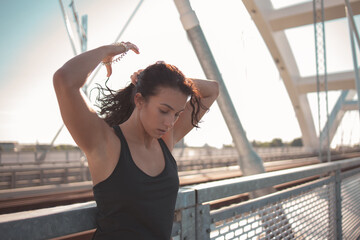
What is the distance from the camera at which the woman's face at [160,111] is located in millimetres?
1636

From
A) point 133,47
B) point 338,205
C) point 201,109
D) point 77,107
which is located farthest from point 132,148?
point 338,205

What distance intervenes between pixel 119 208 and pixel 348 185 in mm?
3710

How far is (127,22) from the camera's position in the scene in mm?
13156

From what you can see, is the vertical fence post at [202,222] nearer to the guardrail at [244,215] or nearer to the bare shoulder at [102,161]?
the guardrail at [244,215]

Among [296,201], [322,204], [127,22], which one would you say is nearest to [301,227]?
[296,201]

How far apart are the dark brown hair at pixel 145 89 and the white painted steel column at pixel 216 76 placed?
5.27 m

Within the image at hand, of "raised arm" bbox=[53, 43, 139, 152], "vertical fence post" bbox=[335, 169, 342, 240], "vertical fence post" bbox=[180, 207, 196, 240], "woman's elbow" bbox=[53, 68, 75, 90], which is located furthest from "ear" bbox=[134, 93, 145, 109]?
"vertical fence post" bbox=[335, 169, 342, 240]

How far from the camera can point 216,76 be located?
7.12m

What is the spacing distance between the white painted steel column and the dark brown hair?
5270mm

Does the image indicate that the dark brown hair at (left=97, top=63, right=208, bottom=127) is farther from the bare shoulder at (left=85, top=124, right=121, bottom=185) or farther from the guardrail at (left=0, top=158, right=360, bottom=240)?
the guardrail at (left=0, top=158, right=360, bottom=240)

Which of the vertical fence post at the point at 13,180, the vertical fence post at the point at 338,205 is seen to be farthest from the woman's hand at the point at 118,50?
the vertical fence post at the point at 13,180

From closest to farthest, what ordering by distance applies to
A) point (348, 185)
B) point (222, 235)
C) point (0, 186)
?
point (222, 235)
point (348, 185)
point (0, 186)

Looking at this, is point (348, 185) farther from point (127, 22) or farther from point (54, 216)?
point (127, 22)

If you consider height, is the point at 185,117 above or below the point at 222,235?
above
